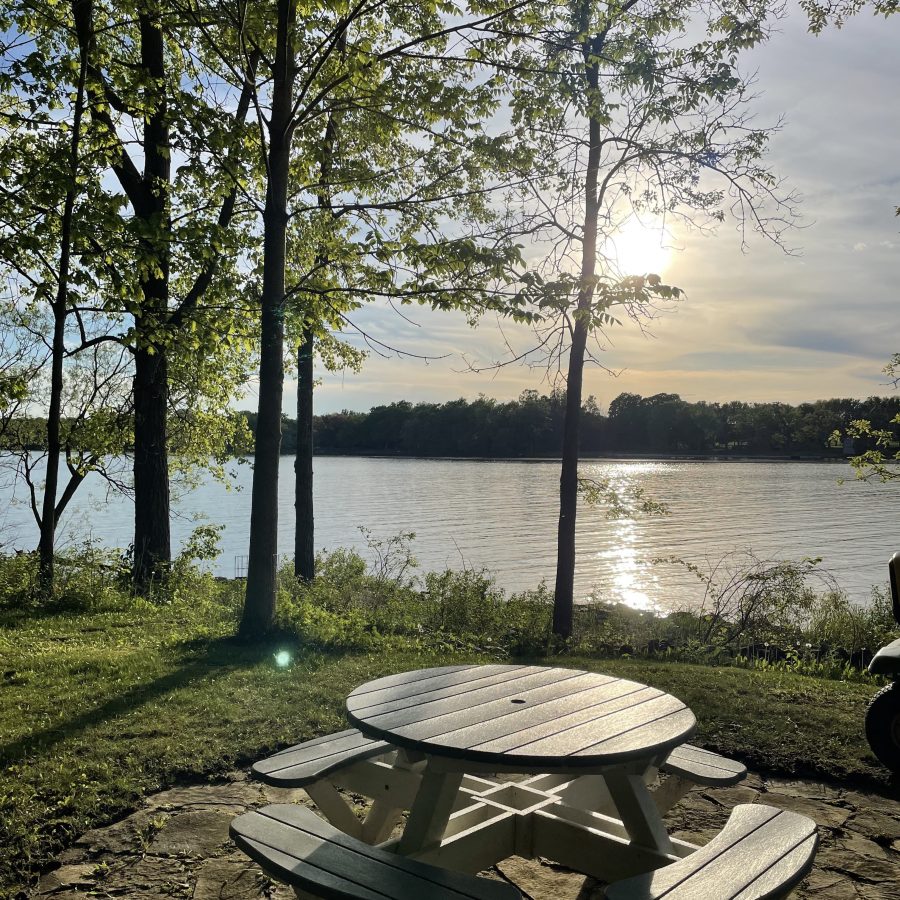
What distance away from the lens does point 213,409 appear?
15.0 meters

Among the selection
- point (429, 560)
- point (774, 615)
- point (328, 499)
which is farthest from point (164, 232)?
point (328, 499)

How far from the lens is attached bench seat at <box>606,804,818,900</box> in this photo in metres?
2.18

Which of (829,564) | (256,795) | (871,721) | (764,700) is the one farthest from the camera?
(829,564)

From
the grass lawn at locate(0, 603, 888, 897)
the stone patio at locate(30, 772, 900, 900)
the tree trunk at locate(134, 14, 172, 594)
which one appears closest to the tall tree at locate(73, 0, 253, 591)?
the tree trunk at locate(134, 14, 172, 594)

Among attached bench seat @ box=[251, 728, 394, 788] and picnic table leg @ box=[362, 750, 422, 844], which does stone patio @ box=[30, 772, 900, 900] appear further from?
attached bench seat @ box=[251, 728, 394, 788]

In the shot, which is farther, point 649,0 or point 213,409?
point 213,409

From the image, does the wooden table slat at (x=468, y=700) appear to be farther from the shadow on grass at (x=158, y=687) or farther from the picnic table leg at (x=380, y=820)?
the shadow on grass at (x=158, y=687)

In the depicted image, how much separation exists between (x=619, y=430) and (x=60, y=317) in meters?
56.6

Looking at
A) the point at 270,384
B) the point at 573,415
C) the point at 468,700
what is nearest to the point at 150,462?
the point at 270,384

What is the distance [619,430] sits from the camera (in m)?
63.6

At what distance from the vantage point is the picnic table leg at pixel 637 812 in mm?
2736

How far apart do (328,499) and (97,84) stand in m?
26.9

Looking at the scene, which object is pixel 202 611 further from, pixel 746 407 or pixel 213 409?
pixel 746 407

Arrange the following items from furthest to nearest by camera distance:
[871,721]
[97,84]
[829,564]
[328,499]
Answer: [328,499] < [829,564] < [97,84] < [871,721]
